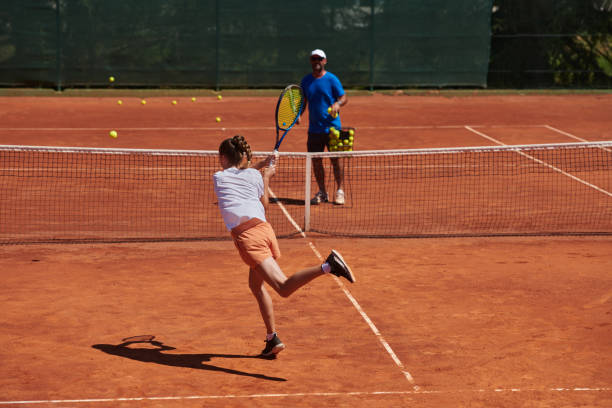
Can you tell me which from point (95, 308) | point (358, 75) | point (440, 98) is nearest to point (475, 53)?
point (440, 98)

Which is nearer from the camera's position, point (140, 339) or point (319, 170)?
point (140, 339)

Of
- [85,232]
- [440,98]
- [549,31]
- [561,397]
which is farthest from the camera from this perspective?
[549,31]

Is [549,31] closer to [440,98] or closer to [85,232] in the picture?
[440,98]

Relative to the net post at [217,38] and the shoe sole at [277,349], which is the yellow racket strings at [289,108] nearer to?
the shoe sole at [277,349]

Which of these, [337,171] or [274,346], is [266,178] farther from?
[337,171]

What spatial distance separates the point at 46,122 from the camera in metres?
18.2

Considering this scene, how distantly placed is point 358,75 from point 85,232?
1390cm

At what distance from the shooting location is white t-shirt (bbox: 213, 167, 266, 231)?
618cm

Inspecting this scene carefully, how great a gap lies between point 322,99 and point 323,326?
4867 millimetres

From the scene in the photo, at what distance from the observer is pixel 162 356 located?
6.49 m

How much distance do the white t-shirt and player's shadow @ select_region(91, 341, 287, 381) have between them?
1.01 meters

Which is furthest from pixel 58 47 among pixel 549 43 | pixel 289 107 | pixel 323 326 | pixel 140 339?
pixel 323 326

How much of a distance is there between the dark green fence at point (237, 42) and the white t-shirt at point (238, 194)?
53.9ft

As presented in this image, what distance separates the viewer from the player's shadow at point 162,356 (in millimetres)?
6293
